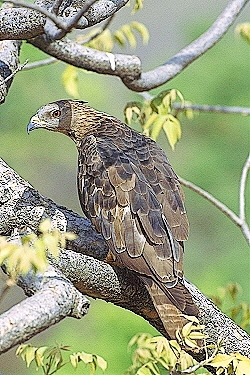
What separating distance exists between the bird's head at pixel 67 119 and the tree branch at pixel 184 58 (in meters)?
0.22

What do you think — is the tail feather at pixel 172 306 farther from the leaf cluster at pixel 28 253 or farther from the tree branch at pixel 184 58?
the tree branch at pixel 184 58

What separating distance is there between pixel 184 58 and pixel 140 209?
78cm

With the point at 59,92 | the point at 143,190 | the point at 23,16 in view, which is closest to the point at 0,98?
the point at 23,16

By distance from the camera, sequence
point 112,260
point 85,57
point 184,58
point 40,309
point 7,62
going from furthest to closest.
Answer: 1. point 184,58
2. point 85,57
3. point 7,62
4. point 112,260
5. point 40,309

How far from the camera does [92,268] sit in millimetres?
1685

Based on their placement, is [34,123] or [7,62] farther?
[34,123]

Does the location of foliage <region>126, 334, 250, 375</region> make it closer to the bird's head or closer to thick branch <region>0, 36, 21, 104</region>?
thick branch <region>0, 36, 21, 104</region>

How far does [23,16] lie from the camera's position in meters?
1.77

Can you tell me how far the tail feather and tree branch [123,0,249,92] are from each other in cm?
84

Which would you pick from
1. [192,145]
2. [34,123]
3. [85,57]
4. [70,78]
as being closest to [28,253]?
[85,57]

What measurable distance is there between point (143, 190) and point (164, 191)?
0.08 meters

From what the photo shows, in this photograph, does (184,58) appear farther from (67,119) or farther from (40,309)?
(40,309)

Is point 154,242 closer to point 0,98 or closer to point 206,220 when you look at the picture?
point 0,98

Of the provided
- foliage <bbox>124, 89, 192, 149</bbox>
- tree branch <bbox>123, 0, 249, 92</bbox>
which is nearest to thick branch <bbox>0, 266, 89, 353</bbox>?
foliage <bbox>124, 89, 192, 149</bbox>
